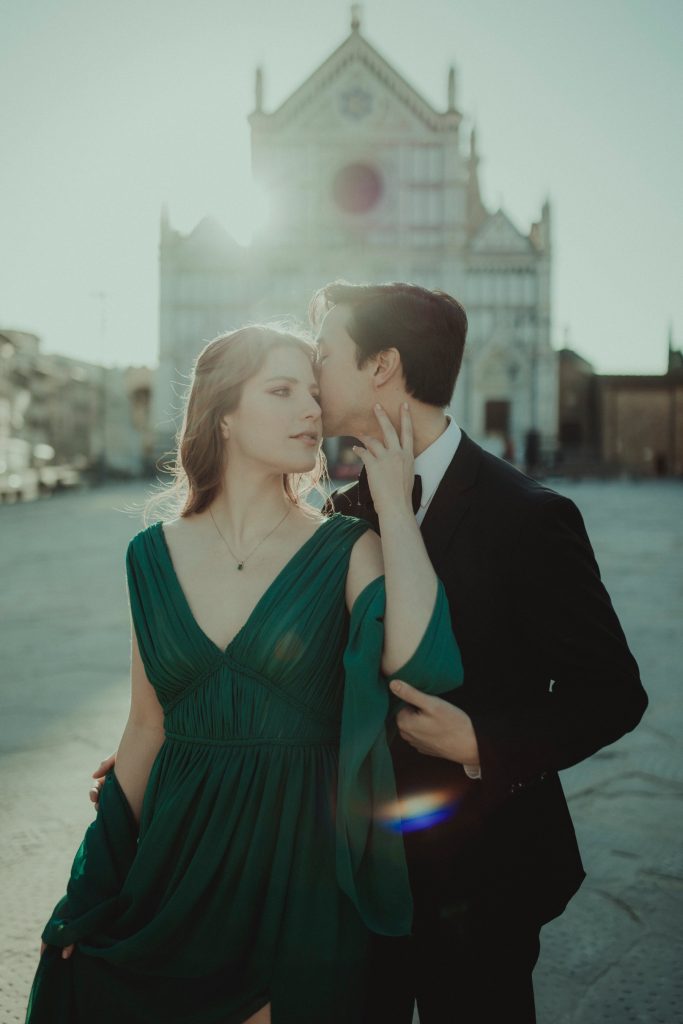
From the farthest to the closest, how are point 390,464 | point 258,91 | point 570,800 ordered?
point 258,91, point 570,800, point 390,464

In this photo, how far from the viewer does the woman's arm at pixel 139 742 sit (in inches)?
78.4

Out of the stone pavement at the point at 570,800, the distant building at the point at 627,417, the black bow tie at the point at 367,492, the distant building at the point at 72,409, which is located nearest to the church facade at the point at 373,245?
the distant building at the point at 72,409

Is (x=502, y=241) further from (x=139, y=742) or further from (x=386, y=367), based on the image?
(x=139, y=742)

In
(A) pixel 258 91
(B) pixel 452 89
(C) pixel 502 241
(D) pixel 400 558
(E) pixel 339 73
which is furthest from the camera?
(C) pixel 502 241

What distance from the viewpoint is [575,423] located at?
48906mm

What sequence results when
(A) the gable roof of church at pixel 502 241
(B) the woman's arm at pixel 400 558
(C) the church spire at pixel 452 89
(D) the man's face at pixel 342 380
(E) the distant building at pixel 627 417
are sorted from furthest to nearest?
(E) the distant building at pixel 627 417
(A) the gable roof of church at pixel 502 241
(C) the church spire at pixel 452 89
(D) the man's face at pixel 342 380
(B) the woman's arm at pixel 400 558

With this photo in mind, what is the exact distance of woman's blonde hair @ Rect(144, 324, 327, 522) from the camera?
1978 millimetres

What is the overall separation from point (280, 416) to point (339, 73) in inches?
1723

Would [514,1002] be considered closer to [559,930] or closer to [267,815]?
[267,815]

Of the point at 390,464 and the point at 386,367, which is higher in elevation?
the point at 386,367

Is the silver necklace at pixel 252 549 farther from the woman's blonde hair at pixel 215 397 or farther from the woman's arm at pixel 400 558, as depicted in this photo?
the woman's arm at pixel 400 558

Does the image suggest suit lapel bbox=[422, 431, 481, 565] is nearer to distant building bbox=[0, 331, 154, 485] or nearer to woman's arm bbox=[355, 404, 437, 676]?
woman's arm bbox=[355, 404, 437, 676]

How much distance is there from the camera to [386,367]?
197cm

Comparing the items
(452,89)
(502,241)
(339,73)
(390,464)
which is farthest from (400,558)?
(452,89)
